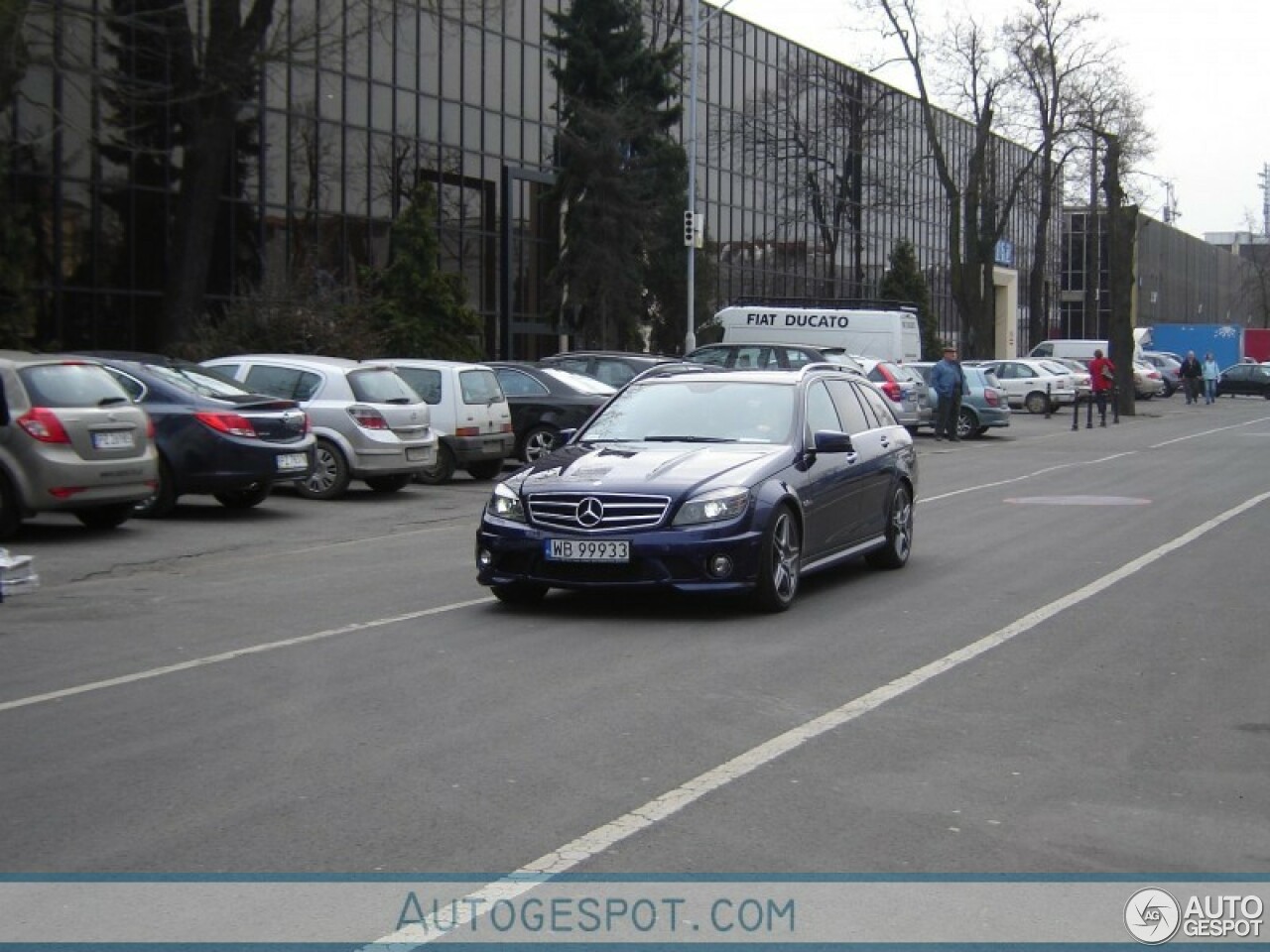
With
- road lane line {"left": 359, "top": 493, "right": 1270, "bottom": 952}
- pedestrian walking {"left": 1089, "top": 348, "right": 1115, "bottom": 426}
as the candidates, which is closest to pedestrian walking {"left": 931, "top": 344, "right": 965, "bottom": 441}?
pedestrian walking {"left": 1089, "top": 348, "right": 1115, "bottom": 426}

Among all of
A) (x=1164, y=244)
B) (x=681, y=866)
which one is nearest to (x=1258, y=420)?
(x=681, y=866)

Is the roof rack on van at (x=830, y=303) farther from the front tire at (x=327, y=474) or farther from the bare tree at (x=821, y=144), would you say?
the front tire at (x=327, y=474)

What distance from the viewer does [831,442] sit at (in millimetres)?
11539

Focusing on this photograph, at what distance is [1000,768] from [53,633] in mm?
6046

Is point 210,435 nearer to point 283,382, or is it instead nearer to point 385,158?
point 283,382

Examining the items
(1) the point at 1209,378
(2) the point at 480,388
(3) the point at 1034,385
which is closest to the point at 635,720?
(2) the point at 480,388

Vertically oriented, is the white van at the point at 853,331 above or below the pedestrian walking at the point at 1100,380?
above

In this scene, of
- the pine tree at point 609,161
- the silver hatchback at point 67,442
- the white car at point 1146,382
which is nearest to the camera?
the silver hatchback at point 67,442

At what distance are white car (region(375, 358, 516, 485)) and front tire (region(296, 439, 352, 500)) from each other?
2073mm

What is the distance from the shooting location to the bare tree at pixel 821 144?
61875mm

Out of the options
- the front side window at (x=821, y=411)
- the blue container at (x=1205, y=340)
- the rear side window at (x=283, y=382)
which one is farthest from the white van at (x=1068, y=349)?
the front side window at (x=821, y=411)

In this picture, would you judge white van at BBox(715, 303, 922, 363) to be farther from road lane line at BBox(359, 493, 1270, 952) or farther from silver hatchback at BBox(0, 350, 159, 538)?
road lane line at BBox(359, 493, 1270, 952)

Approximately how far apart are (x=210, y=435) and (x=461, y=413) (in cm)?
555
